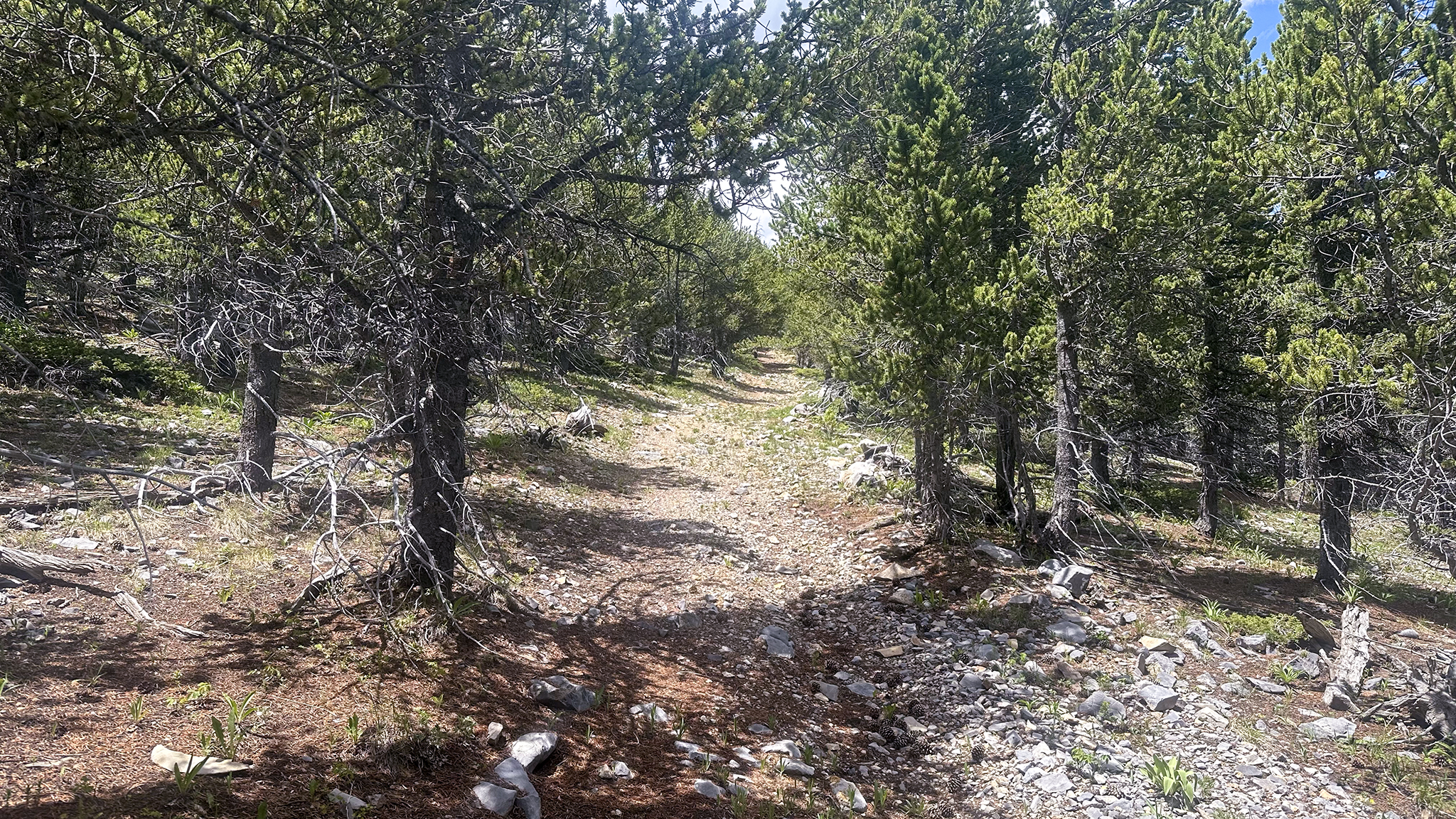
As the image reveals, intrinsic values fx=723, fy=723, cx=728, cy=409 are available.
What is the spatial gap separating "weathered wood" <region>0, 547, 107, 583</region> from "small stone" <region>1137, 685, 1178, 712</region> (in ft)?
30.9

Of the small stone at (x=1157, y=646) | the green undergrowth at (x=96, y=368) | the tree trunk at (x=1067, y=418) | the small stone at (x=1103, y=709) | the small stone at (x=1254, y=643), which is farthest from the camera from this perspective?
the green undergrowth at (x=96, y=368)

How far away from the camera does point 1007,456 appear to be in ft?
41.8

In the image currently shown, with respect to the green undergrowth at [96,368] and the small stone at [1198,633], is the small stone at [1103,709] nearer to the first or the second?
the small stone at [1198,633]

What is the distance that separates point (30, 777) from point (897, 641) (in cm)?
777

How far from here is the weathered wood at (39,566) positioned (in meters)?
5.33

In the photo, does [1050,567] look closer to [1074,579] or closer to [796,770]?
[1074,579]

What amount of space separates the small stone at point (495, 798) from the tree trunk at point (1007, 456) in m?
8.63

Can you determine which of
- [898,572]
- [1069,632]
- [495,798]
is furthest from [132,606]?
[1069,632]

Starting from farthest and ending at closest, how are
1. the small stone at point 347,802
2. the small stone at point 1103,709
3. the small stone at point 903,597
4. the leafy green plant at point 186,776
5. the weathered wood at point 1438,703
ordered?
the small stone at point 903,597 < the small stone at point 1103,709 < the weathered wood at point 1438,703 < the small stone at point 347,802 < the leafy green plant at point 186,776

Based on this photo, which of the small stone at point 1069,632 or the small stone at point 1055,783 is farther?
the small stone at point 1069,632

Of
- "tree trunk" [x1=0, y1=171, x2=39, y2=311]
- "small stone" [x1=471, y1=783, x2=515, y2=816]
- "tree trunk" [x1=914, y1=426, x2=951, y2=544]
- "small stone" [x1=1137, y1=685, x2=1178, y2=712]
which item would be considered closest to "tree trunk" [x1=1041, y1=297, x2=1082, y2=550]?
"tree trunk" [x1=914, y1=426, x2=951, y2=544]

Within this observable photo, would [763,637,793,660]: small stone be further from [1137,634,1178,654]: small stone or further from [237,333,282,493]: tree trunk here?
[237,333,282,493]: tree trunk

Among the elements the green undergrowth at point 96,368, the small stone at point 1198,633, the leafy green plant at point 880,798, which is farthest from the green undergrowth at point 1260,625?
the green undergrowth at point 96,368

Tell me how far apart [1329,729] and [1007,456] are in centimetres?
631
